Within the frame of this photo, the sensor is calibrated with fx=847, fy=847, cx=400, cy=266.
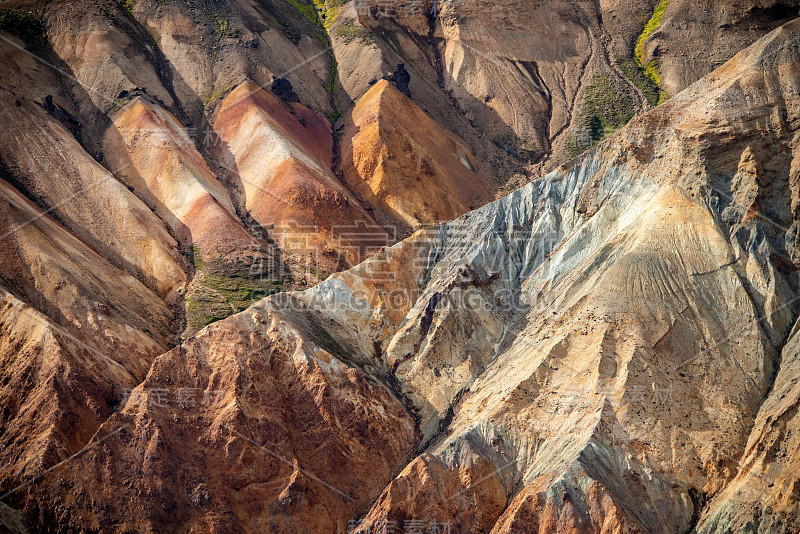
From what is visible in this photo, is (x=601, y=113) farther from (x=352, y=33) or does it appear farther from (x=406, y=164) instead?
(x=352, y=33)

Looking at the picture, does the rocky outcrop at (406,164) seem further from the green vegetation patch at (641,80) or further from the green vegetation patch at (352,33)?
the green vegetation patch at (641,80)

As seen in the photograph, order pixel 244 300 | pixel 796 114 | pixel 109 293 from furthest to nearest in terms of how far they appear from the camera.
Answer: pixel 244 300
pixel 109 293
pixel 796 114

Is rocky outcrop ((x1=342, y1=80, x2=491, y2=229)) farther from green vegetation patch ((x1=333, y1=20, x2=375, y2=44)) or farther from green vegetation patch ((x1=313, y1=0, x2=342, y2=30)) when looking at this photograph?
green vegetation patch ((x1=313, y1=0, x2=342, y2=30))

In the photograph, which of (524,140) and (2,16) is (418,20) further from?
(2,16)

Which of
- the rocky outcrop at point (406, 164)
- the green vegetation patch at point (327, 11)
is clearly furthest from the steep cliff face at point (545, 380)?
the green vegetation patch at point (327, 11)

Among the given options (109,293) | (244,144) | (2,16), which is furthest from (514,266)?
(2,16)

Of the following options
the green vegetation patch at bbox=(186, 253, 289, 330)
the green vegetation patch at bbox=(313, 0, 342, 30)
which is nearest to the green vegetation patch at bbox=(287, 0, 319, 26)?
the green vegetation patch at bbox=(313, 0, 342, 30)

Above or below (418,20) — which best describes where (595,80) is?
below
